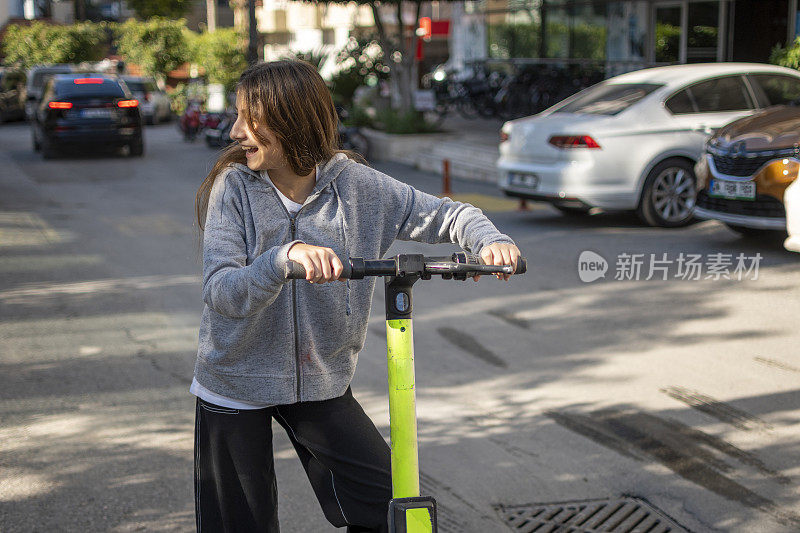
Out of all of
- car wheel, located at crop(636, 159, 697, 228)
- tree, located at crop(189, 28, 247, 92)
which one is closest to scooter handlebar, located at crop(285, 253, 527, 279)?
car wheel, located at crop(636, 159, 697, 228)

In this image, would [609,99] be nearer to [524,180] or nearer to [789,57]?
[524,180]

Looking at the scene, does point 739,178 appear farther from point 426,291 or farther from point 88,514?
point 88,514

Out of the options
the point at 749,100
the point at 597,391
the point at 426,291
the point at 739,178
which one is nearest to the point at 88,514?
the point at 597,391

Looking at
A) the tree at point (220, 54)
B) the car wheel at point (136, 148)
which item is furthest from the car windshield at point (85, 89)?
the tree at point (220, 54)

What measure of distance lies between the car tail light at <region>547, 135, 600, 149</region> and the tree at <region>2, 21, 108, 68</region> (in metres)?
36.8

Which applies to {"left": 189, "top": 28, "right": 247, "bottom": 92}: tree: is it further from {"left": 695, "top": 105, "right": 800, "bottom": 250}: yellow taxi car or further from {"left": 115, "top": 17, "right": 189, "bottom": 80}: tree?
{"left": 695, "top": 105, "right": 800, "bottom": 250}: yellow taxi car

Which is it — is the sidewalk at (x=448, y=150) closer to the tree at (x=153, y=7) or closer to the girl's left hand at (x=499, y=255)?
the girl's left hand at (x=499, y=255)

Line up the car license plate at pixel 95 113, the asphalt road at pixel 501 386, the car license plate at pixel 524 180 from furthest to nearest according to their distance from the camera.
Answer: the car license plate at pixel 95 113
the car license plate at pixel 524 180
the asphalt road at pixel 501 386

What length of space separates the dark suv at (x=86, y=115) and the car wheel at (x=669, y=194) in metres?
11.8

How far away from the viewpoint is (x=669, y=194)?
10.6 meters

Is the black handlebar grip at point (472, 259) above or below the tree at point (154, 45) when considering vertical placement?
Result: below

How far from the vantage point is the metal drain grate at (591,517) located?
3.86 metres

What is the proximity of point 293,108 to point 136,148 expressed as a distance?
18.3 metres

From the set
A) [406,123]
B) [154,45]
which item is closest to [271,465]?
[406,123]
